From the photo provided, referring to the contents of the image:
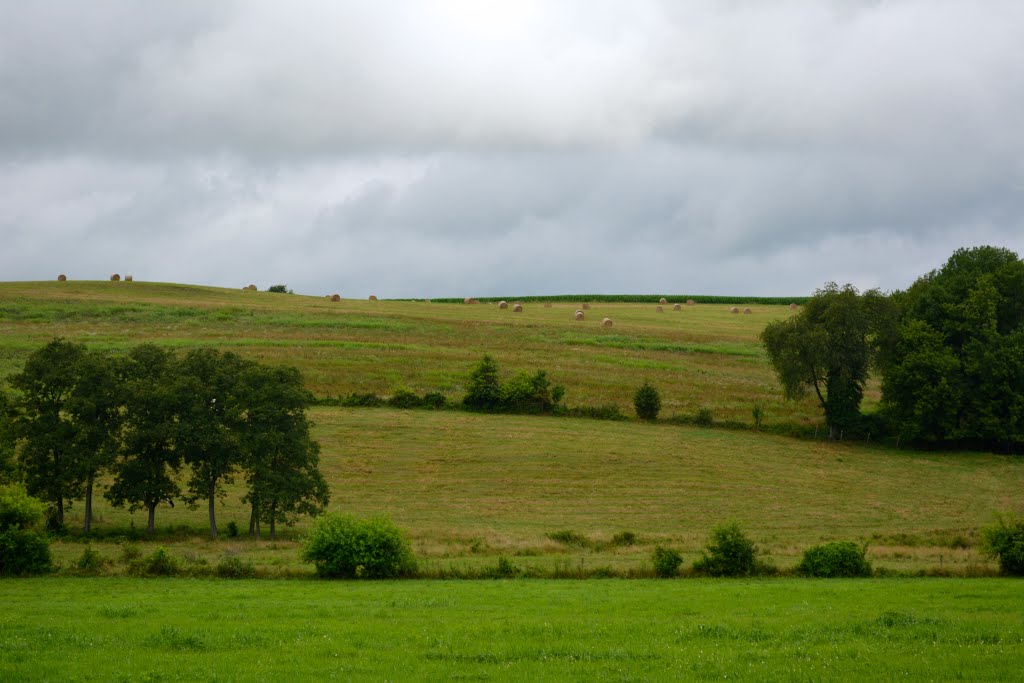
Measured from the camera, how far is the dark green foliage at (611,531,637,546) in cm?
4147

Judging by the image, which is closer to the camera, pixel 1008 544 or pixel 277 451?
pixel 1008 544

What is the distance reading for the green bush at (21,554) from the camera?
1242 inches

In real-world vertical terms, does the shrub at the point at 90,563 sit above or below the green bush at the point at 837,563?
below

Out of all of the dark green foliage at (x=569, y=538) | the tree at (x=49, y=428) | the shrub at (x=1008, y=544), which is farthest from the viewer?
the tree at (x=49, y=428)

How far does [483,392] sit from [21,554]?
4501 centimetres

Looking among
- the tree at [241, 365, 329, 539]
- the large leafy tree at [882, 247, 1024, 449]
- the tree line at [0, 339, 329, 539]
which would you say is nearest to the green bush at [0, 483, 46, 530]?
the tree line at [0, 339, 329, 539]

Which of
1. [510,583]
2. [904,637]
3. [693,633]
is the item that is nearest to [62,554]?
[510,583]

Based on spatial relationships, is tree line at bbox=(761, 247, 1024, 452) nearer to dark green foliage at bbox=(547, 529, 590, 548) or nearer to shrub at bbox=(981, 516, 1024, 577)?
dark green foliage at bbox=(547, 529, 590, 548)

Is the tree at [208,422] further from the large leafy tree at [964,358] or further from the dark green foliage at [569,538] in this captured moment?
the large leafy tree at [964,358]

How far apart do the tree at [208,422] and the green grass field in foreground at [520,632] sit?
57.7ft

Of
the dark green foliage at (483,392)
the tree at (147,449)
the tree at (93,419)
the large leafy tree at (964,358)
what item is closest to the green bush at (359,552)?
the tree at (147,449)

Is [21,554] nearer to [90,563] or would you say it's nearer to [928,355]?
[90,563]


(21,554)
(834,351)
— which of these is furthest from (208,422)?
(834,351)

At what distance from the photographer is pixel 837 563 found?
31203mm
